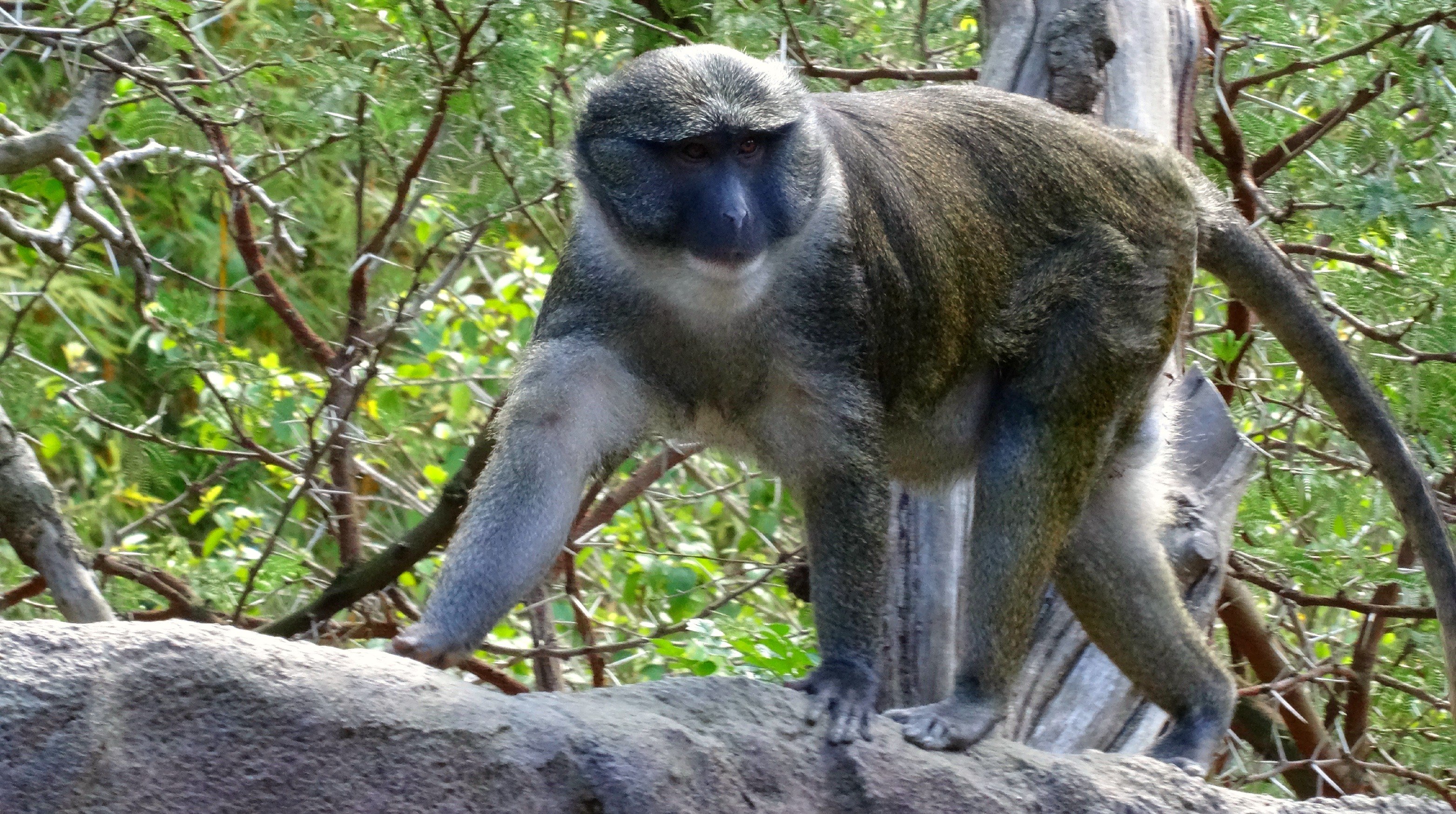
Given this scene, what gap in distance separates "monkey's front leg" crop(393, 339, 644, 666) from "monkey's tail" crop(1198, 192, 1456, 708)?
5.56ft

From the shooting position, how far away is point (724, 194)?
10.6ft

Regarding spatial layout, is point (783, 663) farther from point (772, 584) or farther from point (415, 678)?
point (772, 584)

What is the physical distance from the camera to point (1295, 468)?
5.50 meters

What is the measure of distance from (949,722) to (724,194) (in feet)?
4.29

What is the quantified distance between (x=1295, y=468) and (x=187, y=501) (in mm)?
5209

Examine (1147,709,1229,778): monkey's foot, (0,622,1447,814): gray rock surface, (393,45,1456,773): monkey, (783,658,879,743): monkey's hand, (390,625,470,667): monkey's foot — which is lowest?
(1147,709,1229,778): monkey's foot

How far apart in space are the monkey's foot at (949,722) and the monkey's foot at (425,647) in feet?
3.43

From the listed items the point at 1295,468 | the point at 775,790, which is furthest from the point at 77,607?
the point at 1295,468

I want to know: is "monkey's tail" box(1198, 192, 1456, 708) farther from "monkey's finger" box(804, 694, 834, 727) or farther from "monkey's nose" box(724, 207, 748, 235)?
"monkey's finger" box(804, 694, 834, 727)

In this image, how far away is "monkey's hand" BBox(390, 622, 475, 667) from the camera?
10.7ft

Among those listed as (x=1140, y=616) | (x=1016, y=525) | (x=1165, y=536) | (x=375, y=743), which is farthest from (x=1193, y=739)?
(x=375, y=743)

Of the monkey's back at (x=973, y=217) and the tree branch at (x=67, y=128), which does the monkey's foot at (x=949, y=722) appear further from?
the tree branch at (x=67, y=128)

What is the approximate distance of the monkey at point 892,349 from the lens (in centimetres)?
334

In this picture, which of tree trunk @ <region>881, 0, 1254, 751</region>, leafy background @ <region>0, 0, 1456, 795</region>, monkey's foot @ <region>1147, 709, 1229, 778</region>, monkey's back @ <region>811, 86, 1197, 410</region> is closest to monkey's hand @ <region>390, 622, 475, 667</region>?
leafy background @ <region>0, 0, 1456, 795</region>
